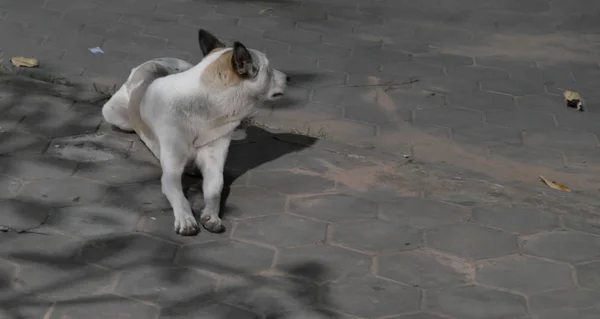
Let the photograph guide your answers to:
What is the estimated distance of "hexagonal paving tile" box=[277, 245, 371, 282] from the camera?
5273 millimetres

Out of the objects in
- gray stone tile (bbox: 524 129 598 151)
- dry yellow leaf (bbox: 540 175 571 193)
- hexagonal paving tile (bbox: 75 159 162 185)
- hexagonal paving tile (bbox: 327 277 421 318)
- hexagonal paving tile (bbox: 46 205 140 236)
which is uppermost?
hexagonal paving tile (bbox: 327 277 421 318)

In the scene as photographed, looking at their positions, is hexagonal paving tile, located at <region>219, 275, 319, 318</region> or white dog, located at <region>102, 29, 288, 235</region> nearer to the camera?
hexagonal paving tile, located at <region>219, 275, 319, 318</region>

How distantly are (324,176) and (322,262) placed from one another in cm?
114

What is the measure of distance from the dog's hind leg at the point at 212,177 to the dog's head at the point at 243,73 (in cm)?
38

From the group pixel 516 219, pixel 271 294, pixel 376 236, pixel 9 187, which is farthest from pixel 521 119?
pixel 9 187

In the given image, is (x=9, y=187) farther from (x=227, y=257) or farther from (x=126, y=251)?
(x=227, y=257)

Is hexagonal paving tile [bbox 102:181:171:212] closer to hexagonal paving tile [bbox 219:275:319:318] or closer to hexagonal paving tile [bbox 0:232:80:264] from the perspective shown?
hexagonal paving tile [bbox 0:232:80:264]

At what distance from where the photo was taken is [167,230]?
5.58 meters

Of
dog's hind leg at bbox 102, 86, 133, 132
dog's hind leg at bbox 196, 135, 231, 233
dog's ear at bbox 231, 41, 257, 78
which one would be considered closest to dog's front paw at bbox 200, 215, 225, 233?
dog's hind leg at bbox 196, 135, 231, 233

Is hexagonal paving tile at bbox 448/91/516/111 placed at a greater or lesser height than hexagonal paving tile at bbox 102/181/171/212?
lesser

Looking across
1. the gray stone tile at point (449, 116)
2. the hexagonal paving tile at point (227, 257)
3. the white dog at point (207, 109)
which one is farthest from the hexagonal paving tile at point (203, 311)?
the gray stone tile at point (449, 116)

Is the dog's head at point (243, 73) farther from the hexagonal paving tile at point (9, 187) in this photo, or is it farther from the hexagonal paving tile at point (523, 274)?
the hexagonal paving tile at point (523, 274)

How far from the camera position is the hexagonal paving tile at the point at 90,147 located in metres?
6.39

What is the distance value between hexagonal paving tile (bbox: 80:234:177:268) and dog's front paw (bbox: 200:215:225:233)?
0.84 ft
